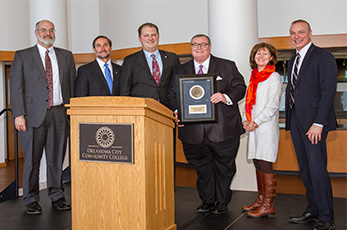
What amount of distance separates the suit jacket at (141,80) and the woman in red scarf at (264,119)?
88 cm

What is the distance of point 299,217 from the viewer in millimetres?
3547

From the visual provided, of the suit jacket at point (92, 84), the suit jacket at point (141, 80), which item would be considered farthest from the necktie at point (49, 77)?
the suit jacket at point (141, 80)

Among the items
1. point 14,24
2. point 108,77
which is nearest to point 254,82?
point 108,77

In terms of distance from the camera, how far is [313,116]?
337 centimetres

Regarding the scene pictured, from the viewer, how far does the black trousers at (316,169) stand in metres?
3.29

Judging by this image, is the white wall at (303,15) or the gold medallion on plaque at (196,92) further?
the white wall at (303,15)

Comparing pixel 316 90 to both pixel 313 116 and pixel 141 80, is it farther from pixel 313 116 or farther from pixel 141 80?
pixel 141 80

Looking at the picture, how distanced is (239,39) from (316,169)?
2317mm

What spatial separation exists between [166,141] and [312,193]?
5.20ft

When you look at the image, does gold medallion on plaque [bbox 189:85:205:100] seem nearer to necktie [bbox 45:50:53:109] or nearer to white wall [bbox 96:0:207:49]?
necktie [bbox 45:50:53:109]

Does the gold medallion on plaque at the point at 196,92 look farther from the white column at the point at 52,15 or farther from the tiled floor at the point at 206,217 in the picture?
the white column at the point at 52,15

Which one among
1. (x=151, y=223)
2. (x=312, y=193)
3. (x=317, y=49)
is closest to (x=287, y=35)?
(x=317, y=49)

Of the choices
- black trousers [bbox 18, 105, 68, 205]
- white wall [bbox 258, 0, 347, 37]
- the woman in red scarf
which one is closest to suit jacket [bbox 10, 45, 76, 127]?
black trousers [bbox 18, 105, 68, 205]

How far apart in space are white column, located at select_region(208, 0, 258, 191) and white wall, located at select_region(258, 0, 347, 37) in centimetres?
186
